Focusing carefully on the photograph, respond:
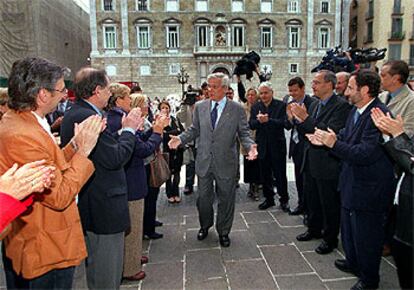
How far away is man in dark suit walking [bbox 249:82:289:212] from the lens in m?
5.02

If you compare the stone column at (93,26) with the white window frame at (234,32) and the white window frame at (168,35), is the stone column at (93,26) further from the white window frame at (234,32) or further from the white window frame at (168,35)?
the white window frame at (234,32)

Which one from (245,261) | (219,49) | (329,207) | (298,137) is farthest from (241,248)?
(219,49)

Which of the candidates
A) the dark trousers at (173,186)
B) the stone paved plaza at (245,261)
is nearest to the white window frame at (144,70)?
the dark trousers at (173,186)

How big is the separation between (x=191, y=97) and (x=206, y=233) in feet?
9.25

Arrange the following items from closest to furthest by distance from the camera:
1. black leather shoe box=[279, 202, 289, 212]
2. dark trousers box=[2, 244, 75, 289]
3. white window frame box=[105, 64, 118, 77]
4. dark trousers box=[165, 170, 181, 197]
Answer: dark trousers box=[2, 244, 75, 289] < black leather shoe box=[279, 202, 289, 212] < dark trousers box=[165, 170, 181, 197] < white window frame box=[105, 64, 118, 77]

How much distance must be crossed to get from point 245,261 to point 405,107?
2176mm

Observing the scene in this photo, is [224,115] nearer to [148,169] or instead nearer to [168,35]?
[148,169]

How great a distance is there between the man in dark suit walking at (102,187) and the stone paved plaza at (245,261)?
0.76 metres

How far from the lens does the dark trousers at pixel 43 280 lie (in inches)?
71.4

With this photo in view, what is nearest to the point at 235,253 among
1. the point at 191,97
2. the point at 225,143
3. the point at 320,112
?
the point at 225,143

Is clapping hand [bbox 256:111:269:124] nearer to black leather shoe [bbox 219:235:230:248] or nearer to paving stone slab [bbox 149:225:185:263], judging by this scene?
black leather shoe [bbox 219:235:230:248]

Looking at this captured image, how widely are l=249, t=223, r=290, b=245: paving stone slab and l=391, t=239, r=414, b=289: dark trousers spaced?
5.69ft

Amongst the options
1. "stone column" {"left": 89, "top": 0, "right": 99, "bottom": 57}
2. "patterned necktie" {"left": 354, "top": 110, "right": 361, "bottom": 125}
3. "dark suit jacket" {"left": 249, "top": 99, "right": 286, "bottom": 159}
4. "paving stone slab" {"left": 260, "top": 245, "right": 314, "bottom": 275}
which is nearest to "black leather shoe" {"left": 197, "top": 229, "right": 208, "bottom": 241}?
"paving stone slab" {"left": 260, "top": 245, "right": 314, "bottom": 275}

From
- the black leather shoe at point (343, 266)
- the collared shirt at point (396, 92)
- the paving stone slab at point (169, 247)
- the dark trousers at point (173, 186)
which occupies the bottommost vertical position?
the paving stone slab at point (169, 247)
